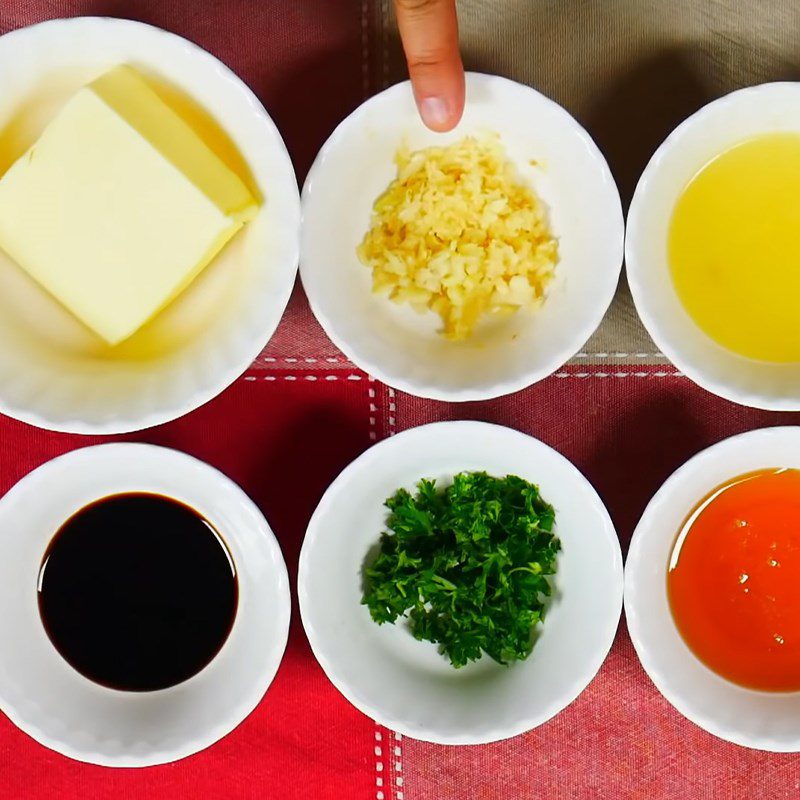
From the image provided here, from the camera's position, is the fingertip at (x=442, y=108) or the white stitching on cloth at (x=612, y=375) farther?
the white stitching on cloth at (x=612, y=375)

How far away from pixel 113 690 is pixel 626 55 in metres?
1.09

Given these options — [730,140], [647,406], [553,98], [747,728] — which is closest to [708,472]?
[647,406]

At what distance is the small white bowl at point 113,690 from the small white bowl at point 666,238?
55 centimetres

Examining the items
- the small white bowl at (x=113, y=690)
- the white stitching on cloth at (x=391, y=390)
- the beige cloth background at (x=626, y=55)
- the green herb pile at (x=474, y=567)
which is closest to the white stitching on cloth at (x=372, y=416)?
the white stitching on cloth at (x=391, y=390)

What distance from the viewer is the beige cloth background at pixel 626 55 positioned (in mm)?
1170

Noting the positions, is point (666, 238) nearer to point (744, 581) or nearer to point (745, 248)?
point (745, 248)

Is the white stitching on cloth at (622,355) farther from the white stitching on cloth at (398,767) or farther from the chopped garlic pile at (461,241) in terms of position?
the white stitching on cloth at (398,767)

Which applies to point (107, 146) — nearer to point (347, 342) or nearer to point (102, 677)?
point (347, 342)

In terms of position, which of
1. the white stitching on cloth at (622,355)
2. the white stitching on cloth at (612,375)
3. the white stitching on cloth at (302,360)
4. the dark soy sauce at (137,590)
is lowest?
the dark soy sauce at (137,590)

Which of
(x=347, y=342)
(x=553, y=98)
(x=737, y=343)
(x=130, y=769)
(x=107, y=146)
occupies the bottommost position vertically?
(x=130, y=769)

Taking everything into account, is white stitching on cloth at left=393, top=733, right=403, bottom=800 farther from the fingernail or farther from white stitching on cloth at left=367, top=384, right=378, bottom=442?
the fingernail

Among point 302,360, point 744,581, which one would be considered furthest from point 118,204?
point 744,581

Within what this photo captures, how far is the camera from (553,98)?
1.17m

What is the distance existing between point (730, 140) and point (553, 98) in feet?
0.78
